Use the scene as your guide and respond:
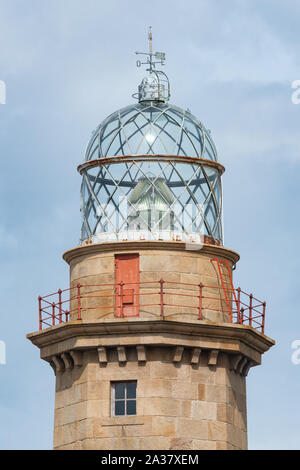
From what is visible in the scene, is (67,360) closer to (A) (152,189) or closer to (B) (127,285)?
(B) (127,285)

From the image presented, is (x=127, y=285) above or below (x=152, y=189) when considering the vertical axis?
below

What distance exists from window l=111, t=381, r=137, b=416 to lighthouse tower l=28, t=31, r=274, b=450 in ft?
0.10

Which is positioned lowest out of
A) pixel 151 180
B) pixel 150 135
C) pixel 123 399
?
pixel 123 399

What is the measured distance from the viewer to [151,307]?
75.3 metres

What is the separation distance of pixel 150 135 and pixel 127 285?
5300 millimetres

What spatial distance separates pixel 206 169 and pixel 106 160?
3.32 m

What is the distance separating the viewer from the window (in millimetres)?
74688

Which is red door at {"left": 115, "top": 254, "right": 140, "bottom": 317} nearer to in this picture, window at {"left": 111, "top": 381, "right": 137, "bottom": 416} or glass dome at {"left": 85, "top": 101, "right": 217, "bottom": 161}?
window at {"left": 111, "top": 381, "right": 137, "bottom": 416}

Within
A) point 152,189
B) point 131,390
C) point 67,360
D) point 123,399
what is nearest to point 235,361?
point 131,390

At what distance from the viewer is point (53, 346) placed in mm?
76500

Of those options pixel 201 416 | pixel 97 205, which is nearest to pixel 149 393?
pixel 201 416

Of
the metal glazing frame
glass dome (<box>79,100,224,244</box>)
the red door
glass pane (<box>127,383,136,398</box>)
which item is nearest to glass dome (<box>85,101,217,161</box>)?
glass dome (<box>79,100,224,244</box>)

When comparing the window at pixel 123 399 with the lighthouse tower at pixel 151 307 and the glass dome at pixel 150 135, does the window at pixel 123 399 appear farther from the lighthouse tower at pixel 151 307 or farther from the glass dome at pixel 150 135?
the glass dome at pixel 150 135
